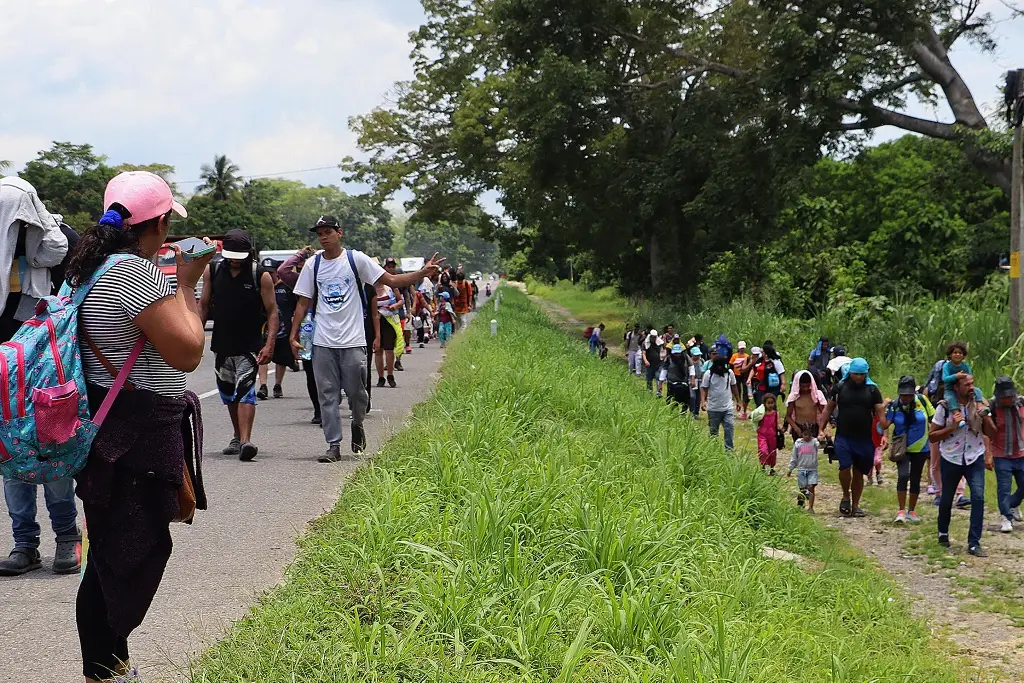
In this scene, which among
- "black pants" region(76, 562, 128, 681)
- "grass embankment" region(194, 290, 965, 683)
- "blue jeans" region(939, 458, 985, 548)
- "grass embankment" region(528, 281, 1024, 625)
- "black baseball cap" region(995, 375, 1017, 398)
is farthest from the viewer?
"black baseball cap" region(995, 375, 1017, 398)

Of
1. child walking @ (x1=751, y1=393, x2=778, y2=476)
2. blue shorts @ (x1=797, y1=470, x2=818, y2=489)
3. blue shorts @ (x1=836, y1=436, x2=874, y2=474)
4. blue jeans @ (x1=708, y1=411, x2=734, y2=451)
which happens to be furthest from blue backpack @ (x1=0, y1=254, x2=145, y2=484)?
blue jeans @ (x1=708, y1=411, x2=734, y2=451)

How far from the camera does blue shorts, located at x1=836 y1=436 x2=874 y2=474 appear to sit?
11.7 metres

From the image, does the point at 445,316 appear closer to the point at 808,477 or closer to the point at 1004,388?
the point at 808,477

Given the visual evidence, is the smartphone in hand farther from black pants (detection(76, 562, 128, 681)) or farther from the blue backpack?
black pants (detection(76, 562, 128, 681))

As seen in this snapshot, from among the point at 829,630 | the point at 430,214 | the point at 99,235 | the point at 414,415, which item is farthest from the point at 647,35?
the point at 99,235

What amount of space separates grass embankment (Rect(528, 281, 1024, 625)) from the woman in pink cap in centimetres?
684

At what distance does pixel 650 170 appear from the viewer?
31891 millimetres

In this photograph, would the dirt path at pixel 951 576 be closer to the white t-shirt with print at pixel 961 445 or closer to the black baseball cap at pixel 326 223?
the white t-shirt with print at pixel 961 445

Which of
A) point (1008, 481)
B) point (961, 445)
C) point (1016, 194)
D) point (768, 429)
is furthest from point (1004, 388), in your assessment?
point (1016, 194)

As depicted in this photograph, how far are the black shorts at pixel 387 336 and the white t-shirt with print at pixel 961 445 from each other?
7.77 m

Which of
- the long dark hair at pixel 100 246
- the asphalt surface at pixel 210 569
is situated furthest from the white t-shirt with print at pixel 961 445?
the long dark hair at pixel 100 246

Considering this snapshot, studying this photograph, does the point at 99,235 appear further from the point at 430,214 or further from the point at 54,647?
the point at 430,214

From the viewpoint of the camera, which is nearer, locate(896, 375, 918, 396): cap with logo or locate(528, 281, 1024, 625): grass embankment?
locate(528, 281, 1024, 625): grass embankment

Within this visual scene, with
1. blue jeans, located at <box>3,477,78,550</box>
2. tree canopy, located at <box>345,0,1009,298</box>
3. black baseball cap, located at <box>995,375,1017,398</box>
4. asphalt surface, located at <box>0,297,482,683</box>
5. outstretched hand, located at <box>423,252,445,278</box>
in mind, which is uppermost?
tree canopy, located at <box>345,0,1009,298</box>
